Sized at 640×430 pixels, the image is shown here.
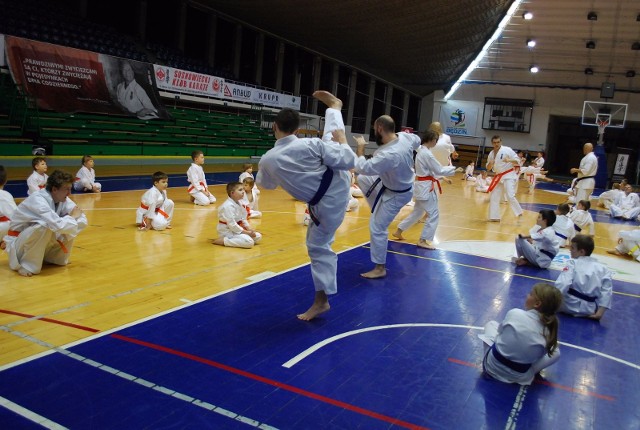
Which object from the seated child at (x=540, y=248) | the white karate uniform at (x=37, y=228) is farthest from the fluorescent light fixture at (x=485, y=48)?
the white karate uniform at (x=37, y=228)

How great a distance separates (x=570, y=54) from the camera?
88.6 ft

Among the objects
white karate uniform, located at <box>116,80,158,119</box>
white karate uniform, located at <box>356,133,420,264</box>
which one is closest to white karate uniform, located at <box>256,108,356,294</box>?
white karate uniform, located at <box>356,133,420,264</box>

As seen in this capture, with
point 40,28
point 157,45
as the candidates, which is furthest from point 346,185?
point 157,45

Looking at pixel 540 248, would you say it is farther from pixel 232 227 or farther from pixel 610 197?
pixel 610 197

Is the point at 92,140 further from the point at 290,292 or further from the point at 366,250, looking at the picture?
the point at 290,292

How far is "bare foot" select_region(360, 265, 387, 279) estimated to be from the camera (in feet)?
19.0

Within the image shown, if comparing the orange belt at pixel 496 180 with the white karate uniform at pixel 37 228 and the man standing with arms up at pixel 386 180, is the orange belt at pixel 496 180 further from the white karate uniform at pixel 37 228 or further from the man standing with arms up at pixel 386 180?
the white karate uniform at pixel 37 228

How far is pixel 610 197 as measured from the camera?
1562cm

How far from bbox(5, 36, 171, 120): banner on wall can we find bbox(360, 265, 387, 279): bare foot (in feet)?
39.5

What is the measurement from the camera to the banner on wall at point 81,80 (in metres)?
13.8

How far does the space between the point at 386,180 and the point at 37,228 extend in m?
3.54

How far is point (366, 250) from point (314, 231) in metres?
3.03

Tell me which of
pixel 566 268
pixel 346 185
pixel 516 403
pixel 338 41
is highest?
pixel 338 41

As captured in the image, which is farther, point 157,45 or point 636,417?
point 157,45
